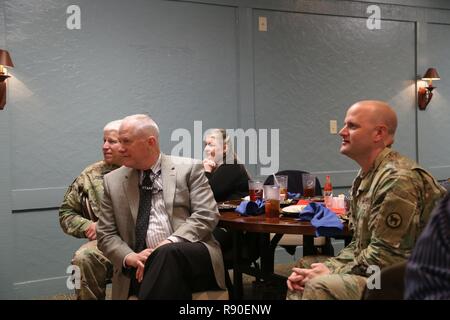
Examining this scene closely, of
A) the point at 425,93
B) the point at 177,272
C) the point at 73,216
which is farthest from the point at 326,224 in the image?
the point at 425,93

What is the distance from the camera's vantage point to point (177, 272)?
8.03 ft

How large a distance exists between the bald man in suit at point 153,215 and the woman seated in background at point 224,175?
3.25 ft

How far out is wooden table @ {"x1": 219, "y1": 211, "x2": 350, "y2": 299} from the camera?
269 centimetres

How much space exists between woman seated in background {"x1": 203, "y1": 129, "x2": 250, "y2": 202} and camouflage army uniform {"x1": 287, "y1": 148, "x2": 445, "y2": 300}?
66.7 inches

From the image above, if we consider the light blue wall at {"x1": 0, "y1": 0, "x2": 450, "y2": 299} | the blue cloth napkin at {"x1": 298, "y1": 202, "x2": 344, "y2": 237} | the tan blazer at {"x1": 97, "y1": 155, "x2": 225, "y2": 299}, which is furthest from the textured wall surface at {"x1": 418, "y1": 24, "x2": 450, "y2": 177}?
the tan blazer at {"x1": 97, "y1": 155, "x2": 225, "y2": 299}

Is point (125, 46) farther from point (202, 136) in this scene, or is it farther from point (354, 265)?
point (354, 265)

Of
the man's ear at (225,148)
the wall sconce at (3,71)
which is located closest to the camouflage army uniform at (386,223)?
the man's ear at (225,148)

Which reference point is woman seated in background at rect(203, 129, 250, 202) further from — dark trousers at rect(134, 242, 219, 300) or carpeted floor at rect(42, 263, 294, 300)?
dark trousers at rect(134, 242, 219, 300)

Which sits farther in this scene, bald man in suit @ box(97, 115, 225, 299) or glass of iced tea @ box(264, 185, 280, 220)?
glass of iced tea @ box(264, 185, 280, 220)

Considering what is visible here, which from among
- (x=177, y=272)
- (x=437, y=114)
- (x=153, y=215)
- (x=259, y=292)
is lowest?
(x=259, y=292)

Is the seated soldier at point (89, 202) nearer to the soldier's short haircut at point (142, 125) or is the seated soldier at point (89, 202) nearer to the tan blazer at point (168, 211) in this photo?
the tan blazer at point (168, 211)

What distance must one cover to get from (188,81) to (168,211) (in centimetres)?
239

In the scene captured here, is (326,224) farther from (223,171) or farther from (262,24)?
(262,24)

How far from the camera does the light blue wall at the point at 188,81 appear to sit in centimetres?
424
